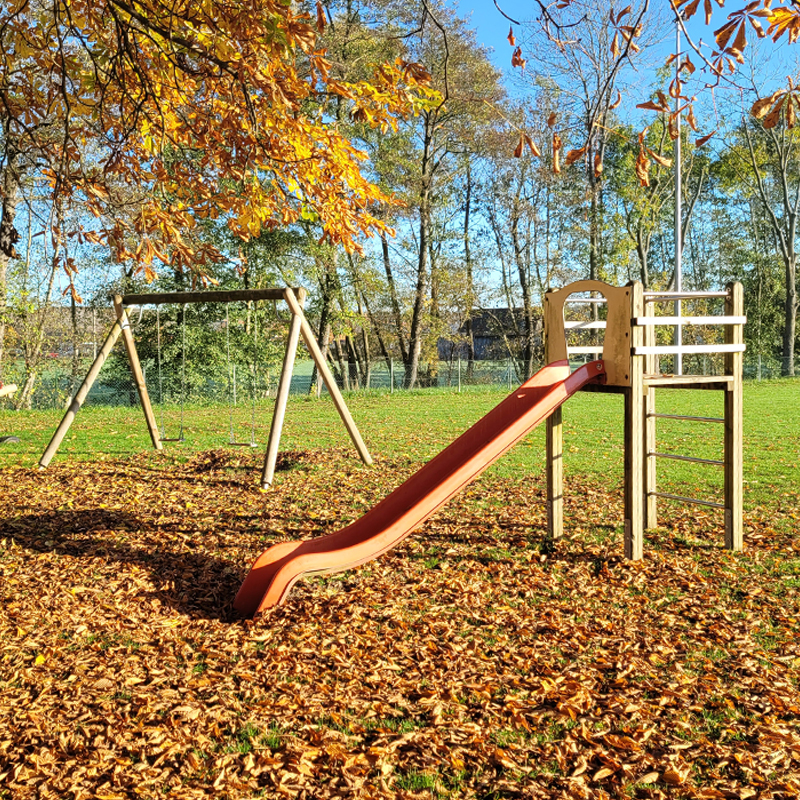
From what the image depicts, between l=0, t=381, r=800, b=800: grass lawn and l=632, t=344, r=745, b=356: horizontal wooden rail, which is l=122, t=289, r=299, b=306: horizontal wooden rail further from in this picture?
l=632, t=344, r=745, b=356: horizontal wooden rail

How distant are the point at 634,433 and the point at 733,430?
39.1 inches

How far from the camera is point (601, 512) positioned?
7277 mm

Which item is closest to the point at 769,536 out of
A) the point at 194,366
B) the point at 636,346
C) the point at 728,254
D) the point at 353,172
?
the point at 636,346

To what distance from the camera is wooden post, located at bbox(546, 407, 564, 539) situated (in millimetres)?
6152

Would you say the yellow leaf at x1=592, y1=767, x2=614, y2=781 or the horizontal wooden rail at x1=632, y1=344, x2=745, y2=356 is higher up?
the horizontal wooden rail at x1=632, y1=344, x2=745, y2=356

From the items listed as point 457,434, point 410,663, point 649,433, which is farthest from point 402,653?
point 457,434

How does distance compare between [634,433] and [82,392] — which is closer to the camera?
[634,433]

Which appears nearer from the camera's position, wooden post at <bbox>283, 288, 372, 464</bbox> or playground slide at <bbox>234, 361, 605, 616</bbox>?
playground slide at <bbox>234, 361, 605, 616</bbox>

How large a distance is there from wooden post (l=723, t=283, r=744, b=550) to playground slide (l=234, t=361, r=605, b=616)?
1128 mm

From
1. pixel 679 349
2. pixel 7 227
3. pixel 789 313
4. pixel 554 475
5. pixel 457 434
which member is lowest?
pixel 457 434

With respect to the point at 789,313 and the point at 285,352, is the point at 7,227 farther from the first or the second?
the point at 789,313

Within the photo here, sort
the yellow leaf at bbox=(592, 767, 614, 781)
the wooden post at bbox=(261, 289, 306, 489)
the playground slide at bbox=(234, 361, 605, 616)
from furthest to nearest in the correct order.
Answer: the wooden post at bbox=(261, 289, 306, 489)
the playground slide at bbox=(234, 361, 605, 616)
the yellow leaf at bbox=(592, 767, 614, 781)

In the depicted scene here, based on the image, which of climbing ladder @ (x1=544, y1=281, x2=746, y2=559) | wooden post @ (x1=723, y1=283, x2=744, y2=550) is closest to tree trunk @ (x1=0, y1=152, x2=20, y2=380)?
climbing ladder @ (x1=544, y1=281, x2=746, y2=559)

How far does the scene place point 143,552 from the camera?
6.07m
